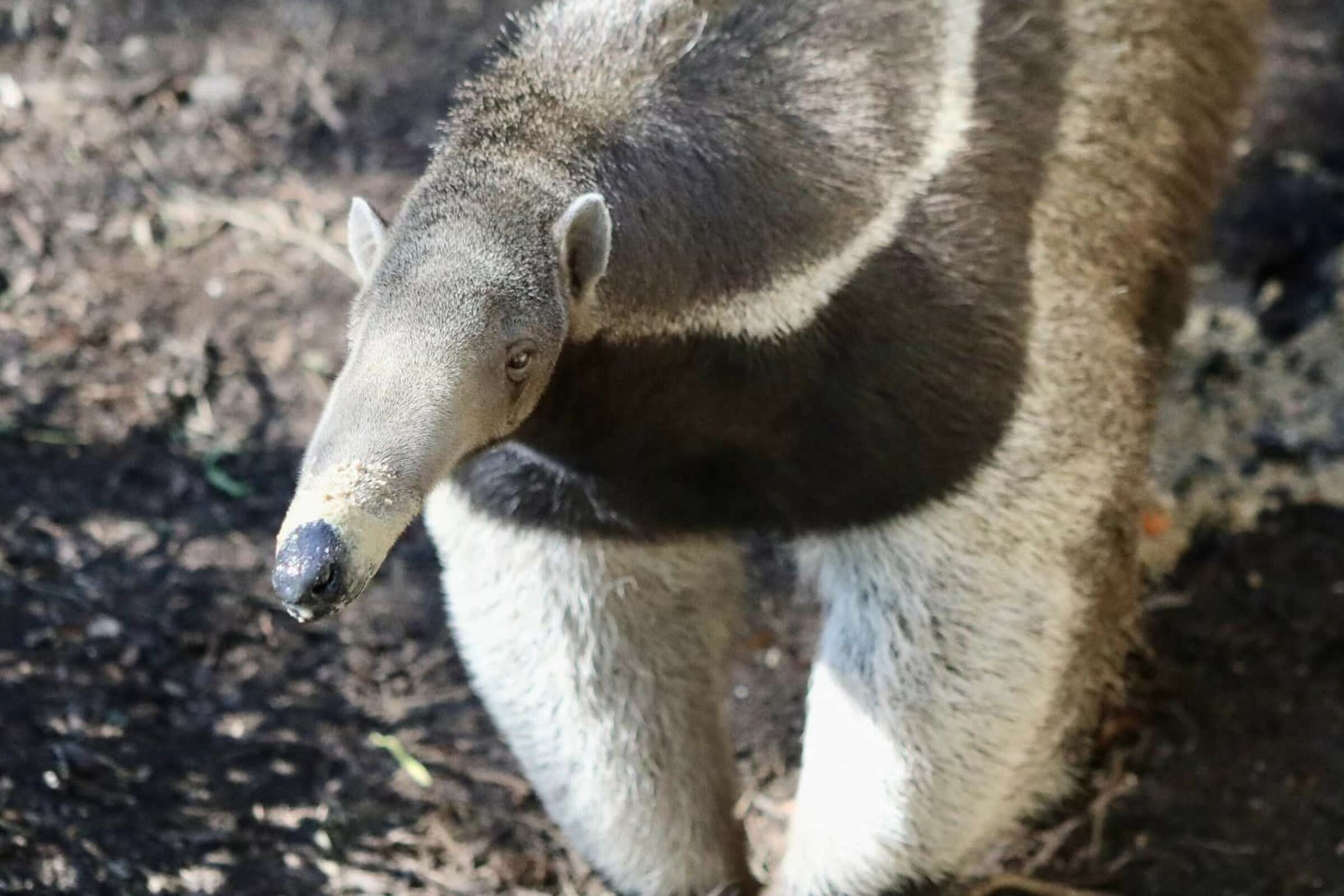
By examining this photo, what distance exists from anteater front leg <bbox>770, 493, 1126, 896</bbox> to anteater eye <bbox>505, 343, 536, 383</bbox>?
104 centimetres

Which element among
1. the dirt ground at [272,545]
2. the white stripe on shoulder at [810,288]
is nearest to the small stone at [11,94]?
the dirt ground at [272,545]

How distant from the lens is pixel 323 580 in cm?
242

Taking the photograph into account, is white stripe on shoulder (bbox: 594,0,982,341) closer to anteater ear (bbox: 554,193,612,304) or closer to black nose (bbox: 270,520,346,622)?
anteater ear (bbox: 554,193,612,304)

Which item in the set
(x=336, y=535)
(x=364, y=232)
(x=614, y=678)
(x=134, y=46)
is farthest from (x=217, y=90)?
(x=336, y=535)

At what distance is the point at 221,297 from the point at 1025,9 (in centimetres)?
360

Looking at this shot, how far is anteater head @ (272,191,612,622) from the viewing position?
2.47 m

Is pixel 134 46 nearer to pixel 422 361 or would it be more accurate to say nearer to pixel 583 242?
pixel 583 242

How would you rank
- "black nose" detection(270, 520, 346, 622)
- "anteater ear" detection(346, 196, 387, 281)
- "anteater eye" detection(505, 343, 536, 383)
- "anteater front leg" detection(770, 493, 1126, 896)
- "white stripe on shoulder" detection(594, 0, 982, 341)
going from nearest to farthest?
"black nose" detection(270, 520, 346, 622) → "anteater eye" detection(505, 343, 536, 383) → "anteater ear" detection(346, 196, 387, 281) → "white stripe on shoulder" detection(594, 0, 982, 341) → "anteater front leg" detection(770, 493, 1126, 896)

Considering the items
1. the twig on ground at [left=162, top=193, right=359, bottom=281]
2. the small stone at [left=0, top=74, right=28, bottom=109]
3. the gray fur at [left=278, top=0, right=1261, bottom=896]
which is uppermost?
the gray fur at [left=278, top=0, right=1261, bottom=896]

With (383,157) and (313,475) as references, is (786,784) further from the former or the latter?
(383,157)

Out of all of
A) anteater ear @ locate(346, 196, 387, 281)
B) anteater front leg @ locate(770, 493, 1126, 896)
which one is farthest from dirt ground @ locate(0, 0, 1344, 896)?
anteater ear @ locate(346, 196, 387, 281)

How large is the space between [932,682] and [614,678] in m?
0.78

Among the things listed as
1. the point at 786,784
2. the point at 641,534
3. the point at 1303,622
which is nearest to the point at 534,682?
the point at 641,534

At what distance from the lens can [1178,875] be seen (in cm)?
468
